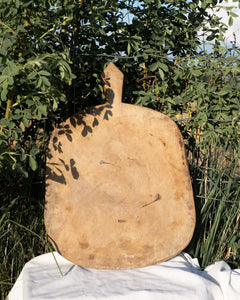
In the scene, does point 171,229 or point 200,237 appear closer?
point 171,229

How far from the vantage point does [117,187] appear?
185 cm

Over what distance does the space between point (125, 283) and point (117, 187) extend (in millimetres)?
465

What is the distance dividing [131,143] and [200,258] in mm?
869

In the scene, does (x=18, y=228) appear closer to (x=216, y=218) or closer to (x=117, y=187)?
(x=117, y=187)

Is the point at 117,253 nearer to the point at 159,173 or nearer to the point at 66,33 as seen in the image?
the point at 159,173

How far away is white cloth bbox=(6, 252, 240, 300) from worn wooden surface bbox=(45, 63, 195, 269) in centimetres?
7

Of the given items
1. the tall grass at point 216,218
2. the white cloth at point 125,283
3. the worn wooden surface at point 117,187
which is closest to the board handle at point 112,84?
the worn wooden surface at point 117,187

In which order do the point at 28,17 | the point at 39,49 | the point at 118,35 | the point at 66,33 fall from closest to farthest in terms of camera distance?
the point at 28,17 < the point at 39,49 < the point at 66,33 < the point at 118,35

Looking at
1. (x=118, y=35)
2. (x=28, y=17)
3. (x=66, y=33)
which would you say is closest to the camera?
(x=28, y=17)

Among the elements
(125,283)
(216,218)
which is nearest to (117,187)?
(125,283)

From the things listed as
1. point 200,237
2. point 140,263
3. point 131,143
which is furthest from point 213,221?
point 131,143

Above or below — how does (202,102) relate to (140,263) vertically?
above

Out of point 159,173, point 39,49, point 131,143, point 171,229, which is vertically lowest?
point 171,229

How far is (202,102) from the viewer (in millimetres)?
2252
